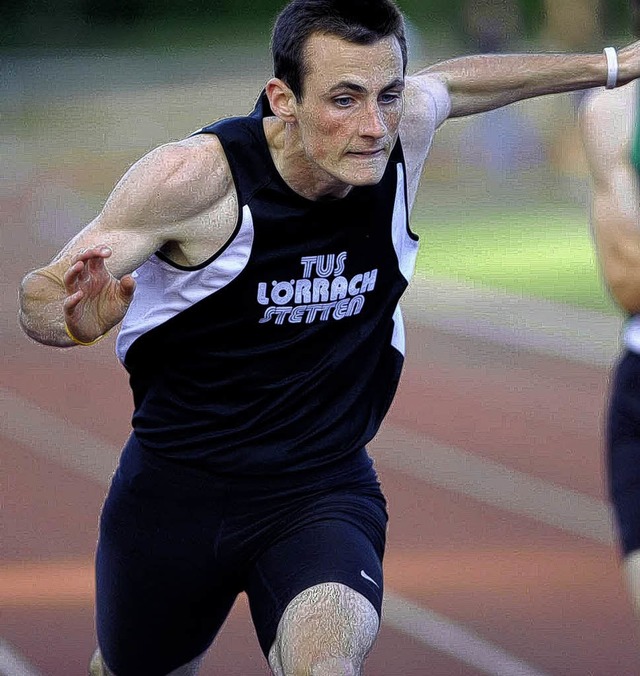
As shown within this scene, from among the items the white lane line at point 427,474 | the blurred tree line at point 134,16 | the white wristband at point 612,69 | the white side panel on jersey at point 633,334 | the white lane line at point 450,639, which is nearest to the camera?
the white side panel on jersey at point 633,334

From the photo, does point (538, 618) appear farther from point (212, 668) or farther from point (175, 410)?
point (175, 410)

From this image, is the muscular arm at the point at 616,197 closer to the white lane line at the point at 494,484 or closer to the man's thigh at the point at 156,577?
the man's thigh at the point at 156,577

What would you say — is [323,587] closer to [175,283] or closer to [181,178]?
[175,283]

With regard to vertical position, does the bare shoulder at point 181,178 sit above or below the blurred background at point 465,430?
above

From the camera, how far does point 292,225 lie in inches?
156

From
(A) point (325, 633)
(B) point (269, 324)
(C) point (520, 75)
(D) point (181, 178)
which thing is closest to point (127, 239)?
(D) point (181, 178)

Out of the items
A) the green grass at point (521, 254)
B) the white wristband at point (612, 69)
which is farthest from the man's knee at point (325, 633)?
the green grass at point (521, 254)

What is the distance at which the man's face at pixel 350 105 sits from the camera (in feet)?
12.4

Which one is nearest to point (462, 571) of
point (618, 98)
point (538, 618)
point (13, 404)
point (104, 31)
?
point (538, 618)

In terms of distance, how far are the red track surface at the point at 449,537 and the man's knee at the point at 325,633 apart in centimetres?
236

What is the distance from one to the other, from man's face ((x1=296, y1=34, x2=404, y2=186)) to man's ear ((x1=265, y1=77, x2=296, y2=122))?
73 mm

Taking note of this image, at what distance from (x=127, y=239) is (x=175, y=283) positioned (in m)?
0.25

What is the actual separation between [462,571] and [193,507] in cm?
320

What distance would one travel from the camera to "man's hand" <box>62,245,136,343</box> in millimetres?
3449
